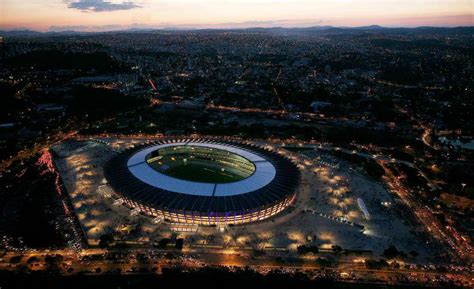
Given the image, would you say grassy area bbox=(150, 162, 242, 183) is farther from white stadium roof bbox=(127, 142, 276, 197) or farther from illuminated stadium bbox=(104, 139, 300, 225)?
white stadium roof bbox=(127, 142, 276, 197)

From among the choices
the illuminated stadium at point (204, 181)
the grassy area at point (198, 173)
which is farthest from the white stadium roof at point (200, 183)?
the grassy area at point (198, 173)

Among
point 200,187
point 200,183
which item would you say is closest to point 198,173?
point 200,183

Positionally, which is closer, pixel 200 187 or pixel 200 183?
pixel 200 187

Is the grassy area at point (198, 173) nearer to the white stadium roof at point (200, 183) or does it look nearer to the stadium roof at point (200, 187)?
the white stadium roof at point (200, 183)

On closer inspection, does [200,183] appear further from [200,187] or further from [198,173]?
[198,173]

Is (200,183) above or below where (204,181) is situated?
above

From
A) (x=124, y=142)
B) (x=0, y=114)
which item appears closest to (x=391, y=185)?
(x=124, y=142)

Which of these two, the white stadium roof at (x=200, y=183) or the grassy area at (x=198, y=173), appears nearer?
the white stadium roof at (x=200, y=183)

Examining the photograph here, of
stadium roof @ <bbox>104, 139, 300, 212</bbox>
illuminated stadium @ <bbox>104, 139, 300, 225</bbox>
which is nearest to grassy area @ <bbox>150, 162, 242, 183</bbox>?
illuminated stadium @ <bbox>104, 139, 300, 225</bbox>
